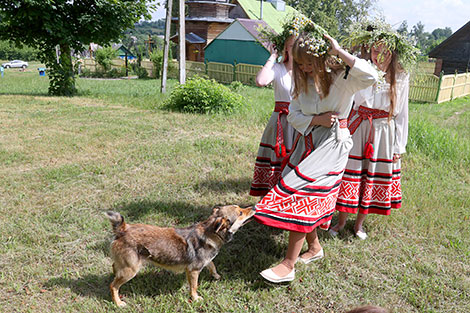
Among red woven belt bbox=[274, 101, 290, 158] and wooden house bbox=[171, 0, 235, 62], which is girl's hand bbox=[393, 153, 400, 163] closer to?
red woven belt bbox=[274, 101, 290, 158]

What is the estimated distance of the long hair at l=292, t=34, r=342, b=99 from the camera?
3287 mm

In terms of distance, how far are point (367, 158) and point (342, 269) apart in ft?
4.32

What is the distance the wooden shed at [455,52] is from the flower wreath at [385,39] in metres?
28.0

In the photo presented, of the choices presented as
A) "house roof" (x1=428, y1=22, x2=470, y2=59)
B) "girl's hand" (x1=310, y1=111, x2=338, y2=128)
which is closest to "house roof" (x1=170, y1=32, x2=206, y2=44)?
"house roof" (x1=428, y1=22, x2=470, y2=59)

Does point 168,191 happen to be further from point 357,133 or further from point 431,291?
point 431,291

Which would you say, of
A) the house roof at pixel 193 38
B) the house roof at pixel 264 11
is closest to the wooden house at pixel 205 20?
the house roof at pixel 193 38

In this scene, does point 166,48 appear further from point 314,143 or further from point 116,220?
point 116,220

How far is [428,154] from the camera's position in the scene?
7.74 m

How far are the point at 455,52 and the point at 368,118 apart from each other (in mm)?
28814

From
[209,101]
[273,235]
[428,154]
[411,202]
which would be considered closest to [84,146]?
[209,101]

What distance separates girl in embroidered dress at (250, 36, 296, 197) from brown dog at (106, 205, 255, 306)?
1.13 m

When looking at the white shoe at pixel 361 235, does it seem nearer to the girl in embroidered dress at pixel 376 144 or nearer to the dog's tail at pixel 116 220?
the girl in embroidered dress at pixel 376 144

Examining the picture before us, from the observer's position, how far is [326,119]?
11.5 feet

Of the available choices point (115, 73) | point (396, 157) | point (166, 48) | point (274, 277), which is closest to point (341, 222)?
point (396, 157)
